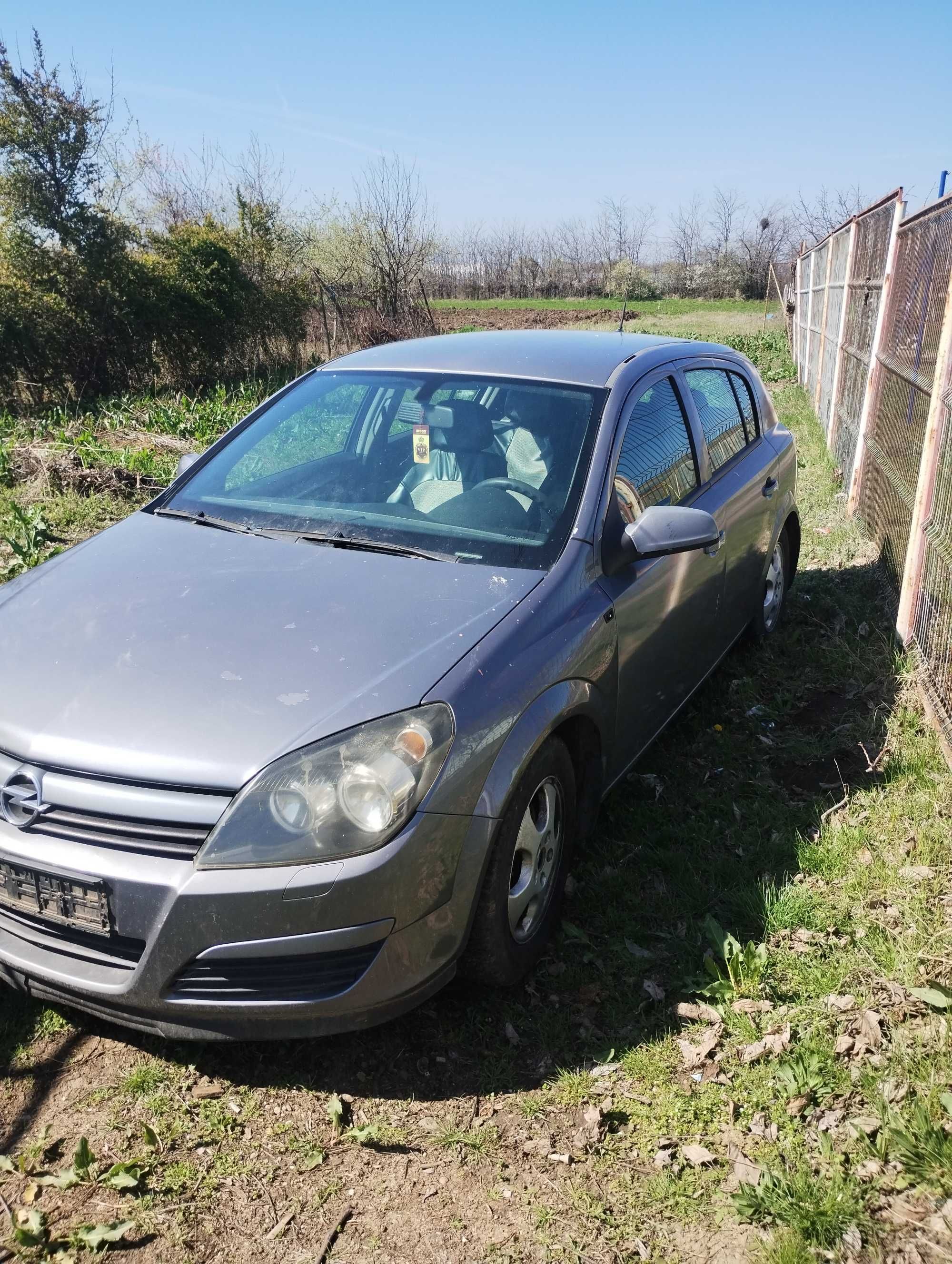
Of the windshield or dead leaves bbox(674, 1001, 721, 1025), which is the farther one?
the windshield

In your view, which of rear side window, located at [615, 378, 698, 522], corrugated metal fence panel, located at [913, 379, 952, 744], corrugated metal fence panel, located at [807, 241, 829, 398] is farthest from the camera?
corrugated metal fence panel, located at [807, 241, 829, 398]

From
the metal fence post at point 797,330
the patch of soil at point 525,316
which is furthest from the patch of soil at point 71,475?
the patch of soil at point 525,316

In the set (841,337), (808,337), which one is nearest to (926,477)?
(841,337)

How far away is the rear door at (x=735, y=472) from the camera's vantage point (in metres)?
4.36

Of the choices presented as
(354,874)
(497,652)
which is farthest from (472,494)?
(354,874)

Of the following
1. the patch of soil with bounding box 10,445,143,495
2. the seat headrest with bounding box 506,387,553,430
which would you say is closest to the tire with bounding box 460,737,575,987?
the seat headrest with bounding box 506,387,553,430

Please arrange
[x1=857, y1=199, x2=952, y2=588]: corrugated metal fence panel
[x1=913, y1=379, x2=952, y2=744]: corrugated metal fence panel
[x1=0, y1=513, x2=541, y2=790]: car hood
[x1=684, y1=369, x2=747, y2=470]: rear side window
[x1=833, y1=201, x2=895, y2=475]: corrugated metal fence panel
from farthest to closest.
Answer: [x1=833, y1=201, x2=895, y2=475]: corrugated metal fence panel < [x1=857, y1=199, x2=952, y2=588]: corrugated metal fence panel < [x1=684, y1=369, x2=747, y2=470]: rear side window < [x1=913, y1=379, x2=952, y2=744]: corrugated metal fence panel < [x1=0, y1=513, x2=541, y2=790]: car hood

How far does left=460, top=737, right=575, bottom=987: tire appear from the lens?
259 cm

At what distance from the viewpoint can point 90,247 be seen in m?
17.4

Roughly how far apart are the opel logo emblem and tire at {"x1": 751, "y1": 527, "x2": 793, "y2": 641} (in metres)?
3.94

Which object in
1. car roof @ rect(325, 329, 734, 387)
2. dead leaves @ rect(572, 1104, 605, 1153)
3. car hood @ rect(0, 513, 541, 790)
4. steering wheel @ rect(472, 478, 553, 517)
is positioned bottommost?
dead leaves @ rect(572, 1104, 605, 1153)

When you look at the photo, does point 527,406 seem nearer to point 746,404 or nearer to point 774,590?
point 746,404

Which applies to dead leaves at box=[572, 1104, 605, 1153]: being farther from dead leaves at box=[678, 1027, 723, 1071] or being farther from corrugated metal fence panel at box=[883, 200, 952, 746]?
corrugated metal fence panel at box=[883, 200, 952, 746]

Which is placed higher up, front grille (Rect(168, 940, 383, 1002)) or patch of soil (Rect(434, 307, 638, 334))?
patch of soil (Rect(434, 307, 638, 334))
